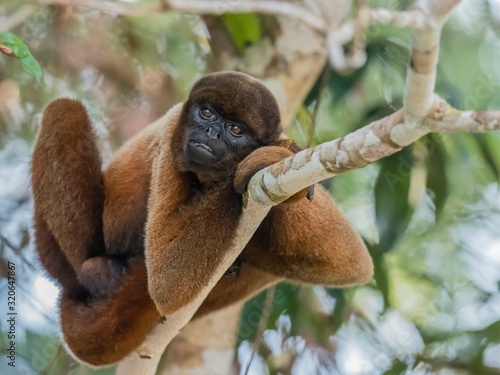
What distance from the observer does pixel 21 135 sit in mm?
6691

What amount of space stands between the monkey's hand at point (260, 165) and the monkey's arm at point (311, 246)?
2.12 ft

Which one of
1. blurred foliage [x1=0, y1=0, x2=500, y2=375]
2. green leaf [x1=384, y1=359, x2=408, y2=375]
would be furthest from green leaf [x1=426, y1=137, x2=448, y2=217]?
green leaf [x1=384, y1=359, x2=408, y2=375]

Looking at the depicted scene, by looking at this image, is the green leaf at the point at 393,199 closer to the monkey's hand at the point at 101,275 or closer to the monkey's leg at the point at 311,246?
the monkey's leg at the point at 311,246

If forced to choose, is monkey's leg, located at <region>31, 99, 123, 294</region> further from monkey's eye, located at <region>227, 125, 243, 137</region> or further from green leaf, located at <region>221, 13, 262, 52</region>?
green leaf, located at <region>221, 13, 262, 52</region>

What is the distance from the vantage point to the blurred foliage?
18.0 ft

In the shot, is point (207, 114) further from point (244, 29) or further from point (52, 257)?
point (244, 29)

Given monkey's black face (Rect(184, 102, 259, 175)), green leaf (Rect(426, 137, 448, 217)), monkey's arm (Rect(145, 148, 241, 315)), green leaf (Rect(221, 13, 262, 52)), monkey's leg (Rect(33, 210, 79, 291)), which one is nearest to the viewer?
monkey's arm (Rect(145, 148, 241, 315))

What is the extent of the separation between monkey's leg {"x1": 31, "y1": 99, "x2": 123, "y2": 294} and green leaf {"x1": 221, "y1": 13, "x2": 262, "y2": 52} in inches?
70.8

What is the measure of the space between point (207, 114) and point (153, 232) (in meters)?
0.86

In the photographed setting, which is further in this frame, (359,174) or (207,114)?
(359,174)

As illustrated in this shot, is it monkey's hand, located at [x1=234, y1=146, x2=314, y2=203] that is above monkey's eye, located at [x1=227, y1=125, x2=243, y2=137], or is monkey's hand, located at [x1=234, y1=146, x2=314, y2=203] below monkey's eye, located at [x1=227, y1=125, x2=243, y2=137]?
above

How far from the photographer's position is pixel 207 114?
12.0 feet

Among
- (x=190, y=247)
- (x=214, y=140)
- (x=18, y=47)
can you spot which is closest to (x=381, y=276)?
(x=214, y=140)

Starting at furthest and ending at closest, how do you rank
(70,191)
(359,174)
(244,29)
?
(359,174) < (244,29) < (70,191)
